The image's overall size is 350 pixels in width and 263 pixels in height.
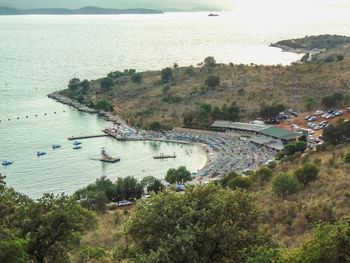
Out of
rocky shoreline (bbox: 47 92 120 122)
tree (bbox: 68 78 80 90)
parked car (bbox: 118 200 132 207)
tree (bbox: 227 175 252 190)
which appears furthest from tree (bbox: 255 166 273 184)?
tree (bbox: 68 78 80 90)

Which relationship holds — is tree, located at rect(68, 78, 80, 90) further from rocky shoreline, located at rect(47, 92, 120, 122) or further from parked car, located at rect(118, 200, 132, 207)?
parked car, located at rect(118, 200, 132, 207)

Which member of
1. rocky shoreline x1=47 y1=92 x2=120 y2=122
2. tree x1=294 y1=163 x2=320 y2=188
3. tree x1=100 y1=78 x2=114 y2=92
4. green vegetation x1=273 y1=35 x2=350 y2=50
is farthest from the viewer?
green vegetation x1=273 y1=35 x2=350 y2=50

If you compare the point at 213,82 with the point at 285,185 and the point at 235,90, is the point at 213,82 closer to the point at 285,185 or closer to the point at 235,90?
the point at 235,90

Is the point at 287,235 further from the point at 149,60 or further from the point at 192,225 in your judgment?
the point at 149,60

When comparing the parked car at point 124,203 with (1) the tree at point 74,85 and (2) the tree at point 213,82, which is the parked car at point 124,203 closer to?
(2) the tree at point 213,82

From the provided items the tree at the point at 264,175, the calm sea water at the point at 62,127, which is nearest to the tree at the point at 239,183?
the tree at the point at 264,175

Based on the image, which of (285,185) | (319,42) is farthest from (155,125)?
(319,42)
